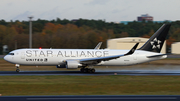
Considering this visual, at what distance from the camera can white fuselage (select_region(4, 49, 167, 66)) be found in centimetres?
3183

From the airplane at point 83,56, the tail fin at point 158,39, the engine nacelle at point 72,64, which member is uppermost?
the tail fin at point 158,39

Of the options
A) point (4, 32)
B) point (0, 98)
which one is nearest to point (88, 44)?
point (4, 32)

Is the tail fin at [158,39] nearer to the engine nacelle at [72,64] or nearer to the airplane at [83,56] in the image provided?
the airplane at [83,56]

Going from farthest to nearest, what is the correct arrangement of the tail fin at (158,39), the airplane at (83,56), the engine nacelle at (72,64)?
1. the tail fin at (158,39)
2. the airplane at (83,56)
3. the engine nacelle at (72,64)

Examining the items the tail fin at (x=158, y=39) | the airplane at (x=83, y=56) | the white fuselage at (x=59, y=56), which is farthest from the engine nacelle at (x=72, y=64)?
the tail fin at (x=158, y=39)

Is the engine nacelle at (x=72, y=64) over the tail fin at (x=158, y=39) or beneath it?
beneath

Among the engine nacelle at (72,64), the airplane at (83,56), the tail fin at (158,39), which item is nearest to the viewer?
the engine nacelle at (72,64)

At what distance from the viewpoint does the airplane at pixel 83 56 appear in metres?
31.8

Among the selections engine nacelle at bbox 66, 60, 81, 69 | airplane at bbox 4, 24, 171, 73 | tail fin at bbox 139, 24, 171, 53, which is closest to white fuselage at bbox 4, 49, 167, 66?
airplane at bbox 4, 24, 171, 73

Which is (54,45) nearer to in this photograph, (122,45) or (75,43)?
(75,43)

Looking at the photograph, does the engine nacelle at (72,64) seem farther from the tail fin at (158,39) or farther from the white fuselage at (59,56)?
the tail fin at (158,39)

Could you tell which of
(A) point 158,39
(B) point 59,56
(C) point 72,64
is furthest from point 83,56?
(A) point 158,39

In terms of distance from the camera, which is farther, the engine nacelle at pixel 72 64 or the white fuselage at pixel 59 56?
the white fuselage at pixel 59 56

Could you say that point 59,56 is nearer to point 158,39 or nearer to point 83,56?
point 83,56
